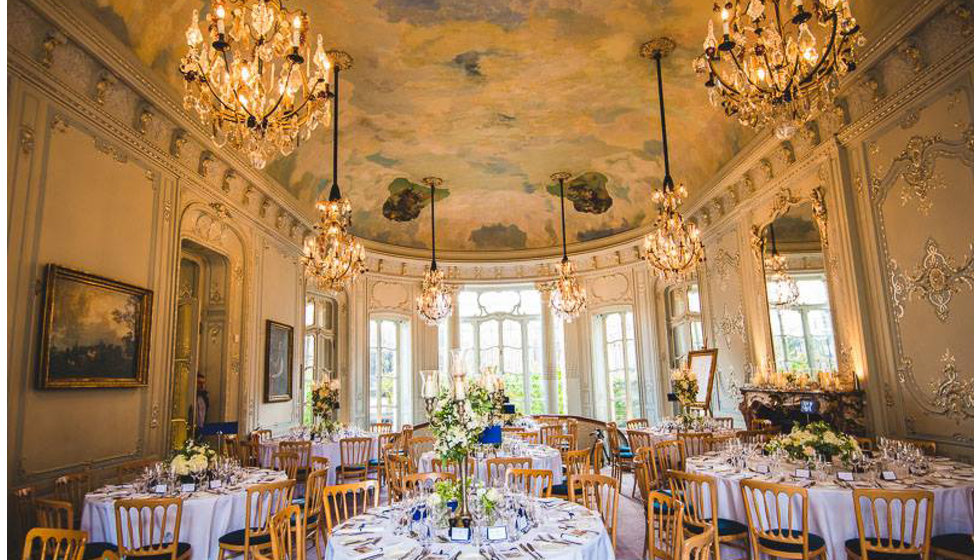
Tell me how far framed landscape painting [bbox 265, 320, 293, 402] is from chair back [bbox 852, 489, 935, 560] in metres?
7.75

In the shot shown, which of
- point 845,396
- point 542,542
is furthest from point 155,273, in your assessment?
point 845,396

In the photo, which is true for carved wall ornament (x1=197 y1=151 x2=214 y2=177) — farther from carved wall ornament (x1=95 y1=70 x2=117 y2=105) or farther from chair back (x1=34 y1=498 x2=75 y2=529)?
chair back (x1=34 y1=498 x2=75 y2=529)

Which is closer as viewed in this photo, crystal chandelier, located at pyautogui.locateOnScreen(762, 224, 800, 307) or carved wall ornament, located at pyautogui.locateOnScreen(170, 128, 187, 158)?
carved wall ornament, located at pyautogui.locateOnScreen(170, 128, 187, 158)

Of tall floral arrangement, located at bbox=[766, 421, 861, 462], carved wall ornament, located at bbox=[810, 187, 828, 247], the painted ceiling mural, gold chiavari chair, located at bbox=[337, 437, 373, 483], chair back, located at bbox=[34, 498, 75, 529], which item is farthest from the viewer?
gold chiavari chair, located at bbox=[337, 437, 373, 483]

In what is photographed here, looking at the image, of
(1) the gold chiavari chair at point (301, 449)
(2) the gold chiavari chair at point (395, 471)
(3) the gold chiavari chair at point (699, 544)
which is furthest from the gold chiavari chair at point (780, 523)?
(1) the gold chiavari chair at point (301, 449)

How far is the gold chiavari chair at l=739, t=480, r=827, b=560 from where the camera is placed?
4.08m

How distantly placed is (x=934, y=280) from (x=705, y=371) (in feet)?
16.7

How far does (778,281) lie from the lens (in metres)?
8.11

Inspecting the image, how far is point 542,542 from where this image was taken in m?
3.27

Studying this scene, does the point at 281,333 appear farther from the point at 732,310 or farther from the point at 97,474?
the point at 732,310

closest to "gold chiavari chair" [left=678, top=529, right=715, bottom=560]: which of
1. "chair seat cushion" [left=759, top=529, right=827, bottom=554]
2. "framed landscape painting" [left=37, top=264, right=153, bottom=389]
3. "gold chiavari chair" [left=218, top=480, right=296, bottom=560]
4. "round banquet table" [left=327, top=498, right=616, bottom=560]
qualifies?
"round banquet table" [left=327, top=498, right=616, bottom=560]

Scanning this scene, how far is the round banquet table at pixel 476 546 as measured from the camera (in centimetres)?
312

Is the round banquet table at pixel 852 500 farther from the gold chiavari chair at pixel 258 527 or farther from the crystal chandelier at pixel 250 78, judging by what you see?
the crystal chandelier at pixel 250 78

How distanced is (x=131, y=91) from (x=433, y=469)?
17.0ft
